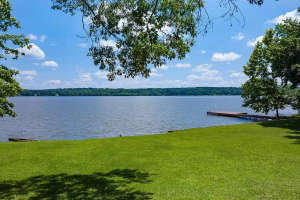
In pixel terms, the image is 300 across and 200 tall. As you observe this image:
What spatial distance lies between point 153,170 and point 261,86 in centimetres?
3215

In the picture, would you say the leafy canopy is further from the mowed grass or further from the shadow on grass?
the shadow on grass

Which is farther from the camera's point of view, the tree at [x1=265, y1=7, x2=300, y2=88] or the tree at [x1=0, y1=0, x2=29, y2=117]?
the tree at [x1=265, y1=7, x2=300, y2=88]

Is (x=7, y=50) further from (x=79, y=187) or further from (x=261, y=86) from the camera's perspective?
(x=261, y=86)

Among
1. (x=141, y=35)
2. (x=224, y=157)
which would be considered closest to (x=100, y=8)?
(x=141, y=35)

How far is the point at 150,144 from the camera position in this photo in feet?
64.1

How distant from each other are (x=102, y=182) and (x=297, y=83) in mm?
37232

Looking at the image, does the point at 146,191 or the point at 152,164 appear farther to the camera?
the point at 152,164

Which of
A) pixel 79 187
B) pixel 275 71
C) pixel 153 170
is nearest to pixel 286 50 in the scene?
pixel 275 71

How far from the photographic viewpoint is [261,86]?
37531mm

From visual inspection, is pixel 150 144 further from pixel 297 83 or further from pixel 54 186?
pixel 297 83

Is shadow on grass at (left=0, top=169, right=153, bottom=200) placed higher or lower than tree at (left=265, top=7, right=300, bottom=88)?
lower

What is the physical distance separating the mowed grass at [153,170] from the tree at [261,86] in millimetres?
20764

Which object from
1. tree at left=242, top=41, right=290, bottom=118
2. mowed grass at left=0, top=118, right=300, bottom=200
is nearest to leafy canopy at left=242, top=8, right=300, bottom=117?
tree at left=242, top=41, right=290, bottom=118

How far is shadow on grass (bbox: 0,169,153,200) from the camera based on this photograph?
9.00 metres
